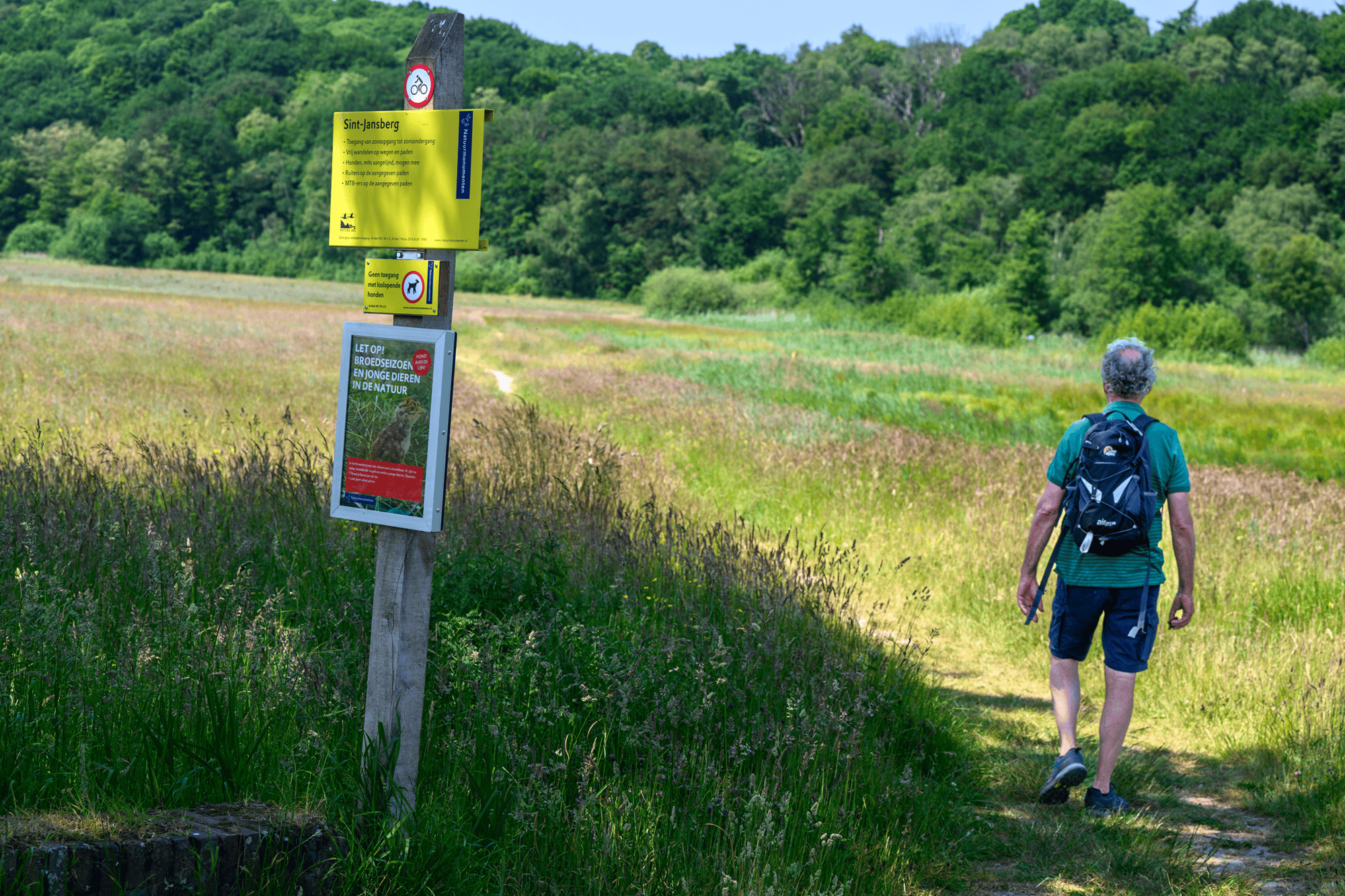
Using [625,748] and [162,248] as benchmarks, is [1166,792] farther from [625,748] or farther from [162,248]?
[162,248]

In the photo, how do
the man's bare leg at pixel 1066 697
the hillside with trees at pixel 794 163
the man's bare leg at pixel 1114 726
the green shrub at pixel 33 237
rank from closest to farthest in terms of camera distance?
the man's bare leg at pixel 1114 726 < the man's bare leg at pixel 1066 697 < the hillside with trees at pixel 794 163 < the green shrub at pixel 33 237

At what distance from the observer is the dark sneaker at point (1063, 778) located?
4352 mm

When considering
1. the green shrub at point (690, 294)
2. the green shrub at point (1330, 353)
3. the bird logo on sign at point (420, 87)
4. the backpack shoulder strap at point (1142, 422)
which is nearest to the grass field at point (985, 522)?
the backpack shoulder strap at point (1142, 422)

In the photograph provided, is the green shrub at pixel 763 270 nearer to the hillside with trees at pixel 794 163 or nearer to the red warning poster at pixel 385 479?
the hillside with trees at pixel 794 163

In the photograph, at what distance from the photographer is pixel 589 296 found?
105188 millimetres

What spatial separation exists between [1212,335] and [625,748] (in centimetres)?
6140

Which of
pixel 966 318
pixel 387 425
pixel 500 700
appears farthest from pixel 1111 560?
pixel 966 318

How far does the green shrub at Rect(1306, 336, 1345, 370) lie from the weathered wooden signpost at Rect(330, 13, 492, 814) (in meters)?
61.5

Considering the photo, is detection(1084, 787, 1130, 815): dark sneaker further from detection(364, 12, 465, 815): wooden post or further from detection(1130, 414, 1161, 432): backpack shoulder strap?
detection(364, 12, 465, 815): wooden post

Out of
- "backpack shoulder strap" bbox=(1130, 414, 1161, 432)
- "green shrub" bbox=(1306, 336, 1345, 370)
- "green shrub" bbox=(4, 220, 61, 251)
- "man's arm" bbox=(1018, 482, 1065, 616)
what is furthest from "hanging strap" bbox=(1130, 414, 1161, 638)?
"green shrub" bbox=(4, 220, 61, 251)

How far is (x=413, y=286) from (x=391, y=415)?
1.20 feet

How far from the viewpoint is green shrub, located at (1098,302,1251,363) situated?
2201 inches

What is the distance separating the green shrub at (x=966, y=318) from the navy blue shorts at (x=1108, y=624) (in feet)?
187

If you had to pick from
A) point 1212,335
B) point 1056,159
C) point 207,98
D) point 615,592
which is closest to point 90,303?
point 615,592
